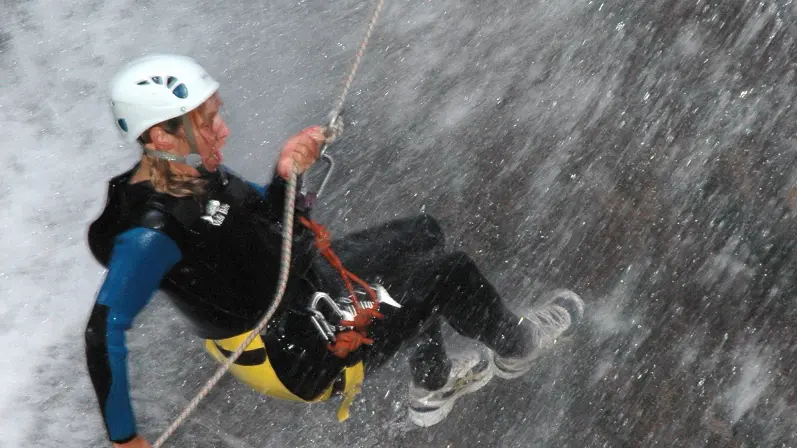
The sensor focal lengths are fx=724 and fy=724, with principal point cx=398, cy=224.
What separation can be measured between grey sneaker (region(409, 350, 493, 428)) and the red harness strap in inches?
22.0

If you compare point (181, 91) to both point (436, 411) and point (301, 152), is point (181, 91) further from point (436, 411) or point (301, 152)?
point (436, 411)

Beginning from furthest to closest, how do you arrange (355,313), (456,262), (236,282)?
(456,262) → (355,313) → (236,282)

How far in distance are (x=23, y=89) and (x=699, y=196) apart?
3740 mm

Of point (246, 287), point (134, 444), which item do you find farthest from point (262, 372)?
point (134, 444)

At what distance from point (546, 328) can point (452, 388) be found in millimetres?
466

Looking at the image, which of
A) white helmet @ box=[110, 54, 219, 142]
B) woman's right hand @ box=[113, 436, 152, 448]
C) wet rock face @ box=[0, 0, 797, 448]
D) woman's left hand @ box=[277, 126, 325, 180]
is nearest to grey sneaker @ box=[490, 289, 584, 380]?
wet rock face @ box=[0, 0, 797, 448]

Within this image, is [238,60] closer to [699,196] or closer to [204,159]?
[204,159]

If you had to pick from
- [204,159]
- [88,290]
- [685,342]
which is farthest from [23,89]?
[685,342]

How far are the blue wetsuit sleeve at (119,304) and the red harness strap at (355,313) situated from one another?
0.52 metres

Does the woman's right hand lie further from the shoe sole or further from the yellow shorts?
the shoe sole

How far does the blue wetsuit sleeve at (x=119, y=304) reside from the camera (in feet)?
5.71

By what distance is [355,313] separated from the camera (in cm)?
237

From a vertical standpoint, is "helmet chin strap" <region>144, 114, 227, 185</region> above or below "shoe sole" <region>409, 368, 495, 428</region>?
above

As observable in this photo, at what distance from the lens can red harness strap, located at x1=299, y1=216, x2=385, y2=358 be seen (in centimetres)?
223
